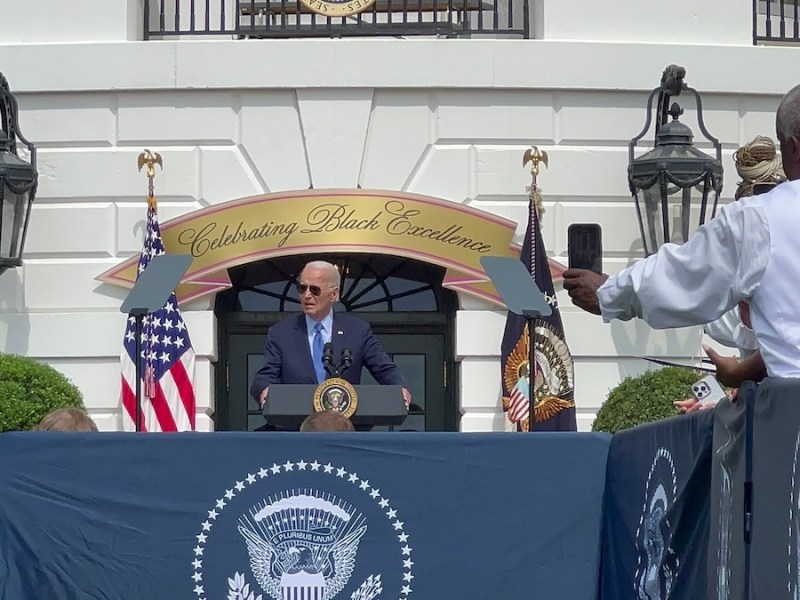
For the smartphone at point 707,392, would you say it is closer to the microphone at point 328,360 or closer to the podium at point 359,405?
the podium at point 359,405

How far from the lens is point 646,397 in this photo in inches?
399

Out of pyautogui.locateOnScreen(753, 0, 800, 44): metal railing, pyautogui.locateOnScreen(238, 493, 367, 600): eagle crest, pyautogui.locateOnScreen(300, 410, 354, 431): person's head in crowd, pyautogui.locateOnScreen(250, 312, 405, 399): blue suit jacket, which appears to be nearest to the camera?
pyautogui.locateOnScreen(238, 493, 367, 600): eagle crest

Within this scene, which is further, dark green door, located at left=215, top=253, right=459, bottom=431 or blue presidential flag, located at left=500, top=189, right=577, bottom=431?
dark green door, located at left=215, top=253, right=459, bottom=431

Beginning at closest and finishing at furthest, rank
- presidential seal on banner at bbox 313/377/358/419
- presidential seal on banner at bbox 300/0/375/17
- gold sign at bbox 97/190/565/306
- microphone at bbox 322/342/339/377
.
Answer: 1. presidential seal on banner at bbox 313/377/358/419
2. microphone at bbox 322/342/339/377
3. gold sign at bbox 97/190/565/306
4. presidential seal on banner at bbox 300/0/375/17

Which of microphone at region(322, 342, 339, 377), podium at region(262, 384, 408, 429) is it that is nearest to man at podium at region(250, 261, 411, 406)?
microphone at region(322, 342, 339, 377)

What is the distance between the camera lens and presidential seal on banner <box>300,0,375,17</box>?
1147 centimetres

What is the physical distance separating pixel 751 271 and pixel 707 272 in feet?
0.38

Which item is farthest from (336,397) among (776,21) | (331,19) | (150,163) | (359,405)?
(776,21)

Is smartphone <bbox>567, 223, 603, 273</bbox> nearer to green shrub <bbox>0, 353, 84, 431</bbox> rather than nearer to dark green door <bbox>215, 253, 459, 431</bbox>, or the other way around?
green shrub <bbox>0, 353, 84, 431</bbox>

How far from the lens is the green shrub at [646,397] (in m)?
9.95

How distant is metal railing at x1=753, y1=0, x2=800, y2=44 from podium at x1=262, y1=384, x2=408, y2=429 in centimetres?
581

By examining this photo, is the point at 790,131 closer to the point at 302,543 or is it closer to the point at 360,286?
the point at 302,543

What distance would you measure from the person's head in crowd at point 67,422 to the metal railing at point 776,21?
7702 millimetres

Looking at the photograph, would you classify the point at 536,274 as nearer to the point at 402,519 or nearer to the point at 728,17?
the point at 728,17
